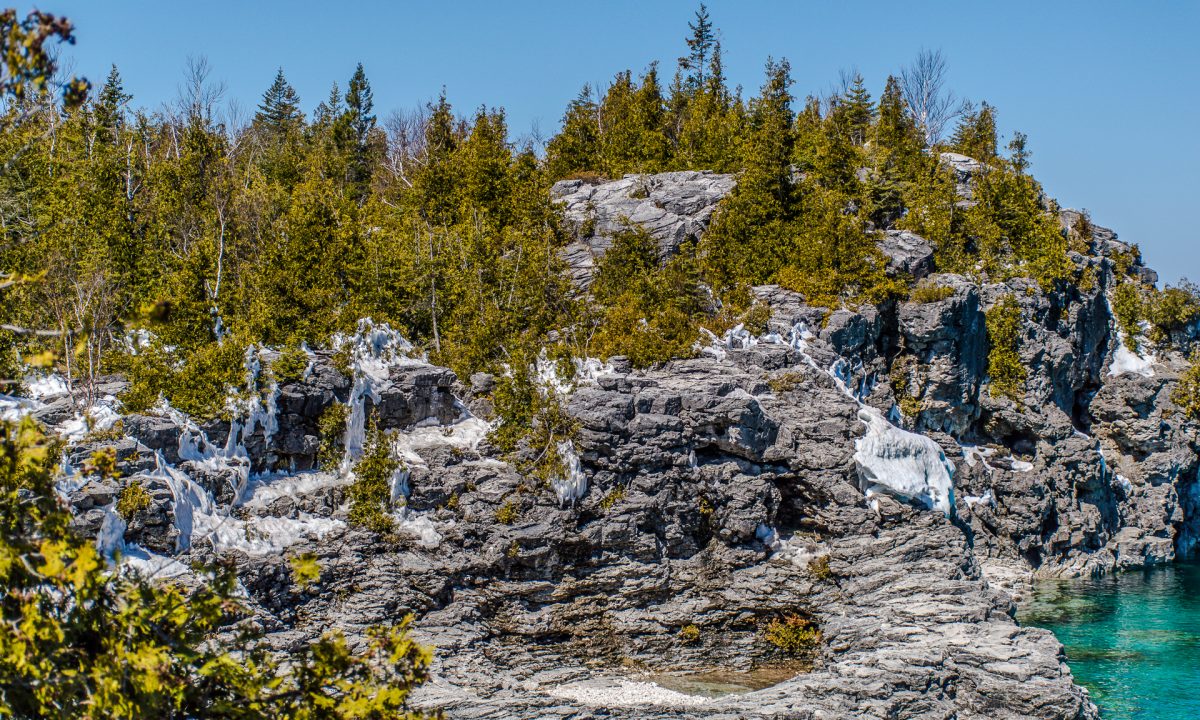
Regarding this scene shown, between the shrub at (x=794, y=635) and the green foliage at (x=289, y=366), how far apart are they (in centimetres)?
1825

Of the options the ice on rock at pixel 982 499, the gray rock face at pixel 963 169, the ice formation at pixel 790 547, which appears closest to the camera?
the ice formation at pixel 790 547

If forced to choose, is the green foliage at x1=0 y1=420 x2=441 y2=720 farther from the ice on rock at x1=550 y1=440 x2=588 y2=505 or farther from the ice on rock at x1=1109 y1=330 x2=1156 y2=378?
the ice on rock at x1=1109 y1=330 x2=1156 y2=378

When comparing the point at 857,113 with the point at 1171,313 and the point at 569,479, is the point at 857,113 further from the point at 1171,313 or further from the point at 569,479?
the point at 569,479

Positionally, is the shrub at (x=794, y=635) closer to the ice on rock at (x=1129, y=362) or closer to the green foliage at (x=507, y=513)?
the green foliage at (x=507, y=513)

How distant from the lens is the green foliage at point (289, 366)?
2916 cm

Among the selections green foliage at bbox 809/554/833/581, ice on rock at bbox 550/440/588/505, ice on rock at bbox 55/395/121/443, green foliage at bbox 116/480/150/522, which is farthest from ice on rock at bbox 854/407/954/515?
ice on rock at bbox 55/395/121/443

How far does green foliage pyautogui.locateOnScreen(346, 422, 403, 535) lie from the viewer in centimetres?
2728

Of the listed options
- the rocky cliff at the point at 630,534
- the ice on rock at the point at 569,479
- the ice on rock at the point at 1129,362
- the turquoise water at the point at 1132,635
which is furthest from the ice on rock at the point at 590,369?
the ice on rock at the point at 1129,362

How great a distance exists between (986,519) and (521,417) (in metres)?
26.2

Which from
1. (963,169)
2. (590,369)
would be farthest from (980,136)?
(590,369)

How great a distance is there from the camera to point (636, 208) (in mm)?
48156

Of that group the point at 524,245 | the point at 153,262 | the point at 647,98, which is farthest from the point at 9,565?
the point at 647,98

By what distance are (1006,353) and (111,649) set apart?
153ft

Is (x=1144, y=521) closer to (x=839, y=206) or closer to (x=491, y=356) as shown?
(x=839, y=206)
